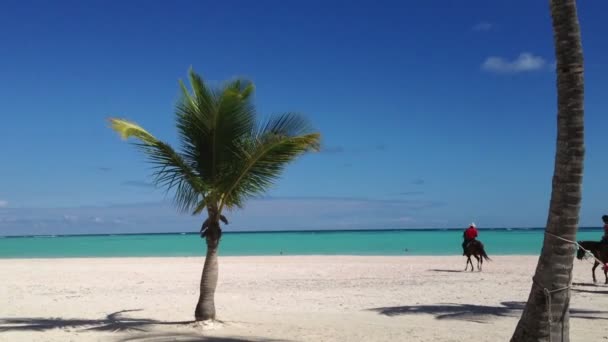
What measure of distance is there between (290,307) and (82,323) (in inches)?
166

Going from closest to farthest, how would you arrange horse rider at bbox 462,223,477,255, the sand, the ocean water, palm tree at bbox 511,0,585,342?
palm tree at bbox 511,0,585,342 < the sand < horse rider at bbox 462,223,477,255 < the ocean water

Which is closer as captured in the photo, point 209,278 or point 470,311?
point 209,278

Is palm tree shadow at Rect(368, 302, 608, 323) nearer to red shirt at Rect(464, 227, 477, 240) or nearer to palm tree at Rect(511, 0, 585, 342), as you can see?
palm tree at Rect(511, 0, 585, 342)

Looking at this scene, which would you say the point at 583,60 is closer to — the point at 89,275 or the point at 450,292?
the point at 450,292

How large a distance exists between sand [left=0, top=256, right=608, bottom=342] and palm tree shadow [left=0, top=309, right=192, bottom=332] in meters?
0.02

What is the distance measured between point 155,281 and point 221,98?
445 inches

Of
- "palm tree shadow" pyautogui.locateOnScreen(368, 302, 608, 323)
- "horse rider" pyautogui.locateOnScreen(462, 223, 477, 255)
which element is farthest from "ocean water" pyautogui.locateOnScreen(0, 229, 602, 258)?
"palm tree shadow" pyautogui.locateOnScreen(368, 302, 608, 323)

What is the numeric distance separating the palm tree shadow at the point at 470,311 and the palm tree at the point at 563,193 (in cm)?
457

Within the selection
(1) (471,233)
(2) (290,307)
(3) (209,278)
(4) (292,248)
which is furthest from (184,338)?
(4) (292,248)

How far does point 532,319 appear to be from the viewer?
6.05 metres

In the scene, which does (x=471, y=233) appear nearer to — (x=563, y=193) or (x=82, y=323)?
(x=82, y=323)

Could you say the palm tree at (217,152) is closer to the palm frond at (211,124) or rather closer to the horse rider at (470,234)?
the palm frond at (211,124)

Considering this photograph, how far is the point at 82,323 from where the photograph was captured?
10617mm

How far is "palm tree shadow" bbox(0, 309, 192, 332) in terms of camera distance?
9.98 meters
